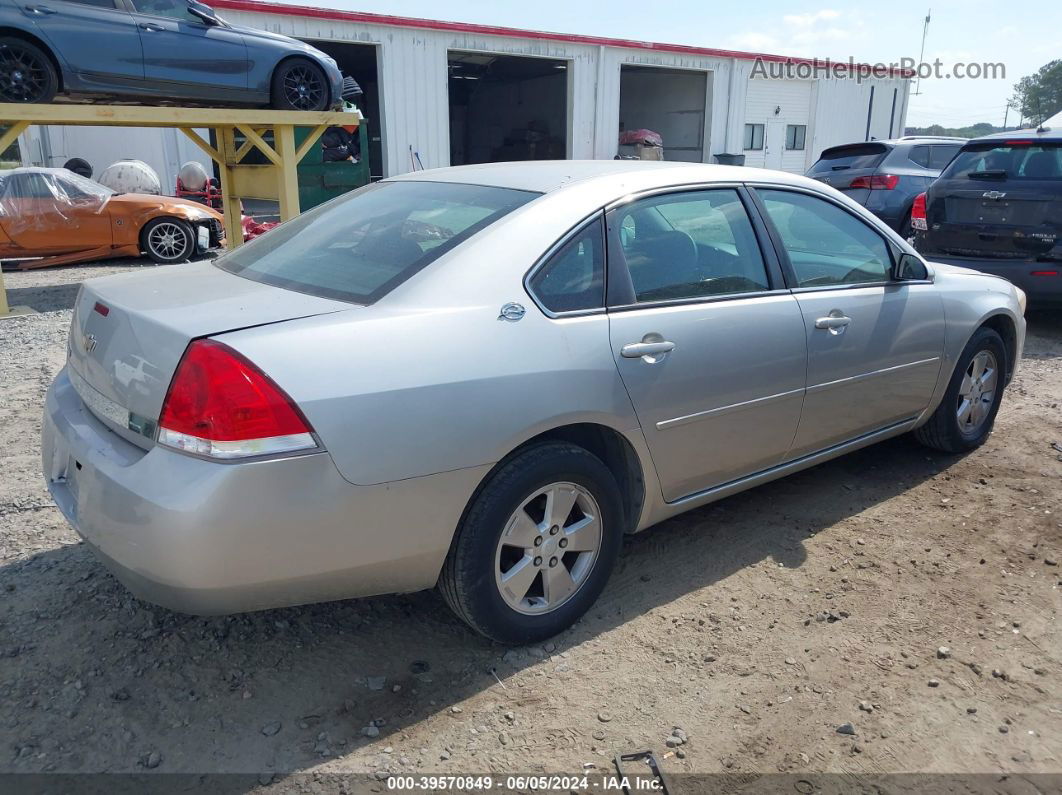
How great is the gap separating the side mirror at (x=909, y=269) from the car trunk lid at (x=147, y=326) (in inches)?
107

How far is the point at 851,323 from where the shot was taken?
3.74 metres

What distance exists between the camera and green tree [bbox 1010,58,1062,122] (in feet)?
246

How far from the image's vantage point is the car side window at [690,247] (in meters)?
3.14

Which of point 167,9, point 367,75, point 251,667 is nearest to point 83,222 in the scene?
point 167,9

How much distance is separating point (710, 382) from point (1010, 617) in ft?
4.70

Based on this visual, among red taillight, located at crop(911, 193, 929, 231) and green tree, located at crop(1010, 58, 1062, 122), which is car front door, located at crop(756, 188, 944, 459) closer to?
red taillight, located at crop(911, 193, 929, 231)

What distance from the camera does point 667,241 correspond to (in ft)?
10.8

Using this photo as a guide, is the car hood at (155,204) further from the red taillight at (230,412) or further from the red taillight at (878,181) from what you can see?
the red taillight at (230,412)

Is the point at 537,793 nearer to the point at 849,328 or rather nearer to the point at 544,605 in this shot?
the point at 544,605

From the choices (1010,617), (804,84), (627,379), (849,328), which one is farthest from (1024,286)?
(804,84)

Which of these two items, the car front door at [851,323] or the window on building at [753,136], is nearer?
the car front door at [851,323]

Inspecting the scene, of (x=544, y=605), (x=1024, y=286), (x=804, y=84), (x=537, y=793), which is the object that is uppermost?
(x=804, y=84)

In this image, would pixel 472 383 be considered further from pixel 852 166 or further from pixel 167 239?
pixel 852 166

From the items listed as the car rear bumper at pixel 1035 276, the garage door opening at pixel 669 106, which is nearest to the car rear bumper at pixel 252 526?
the car rear bumper at pixel 1035 276
